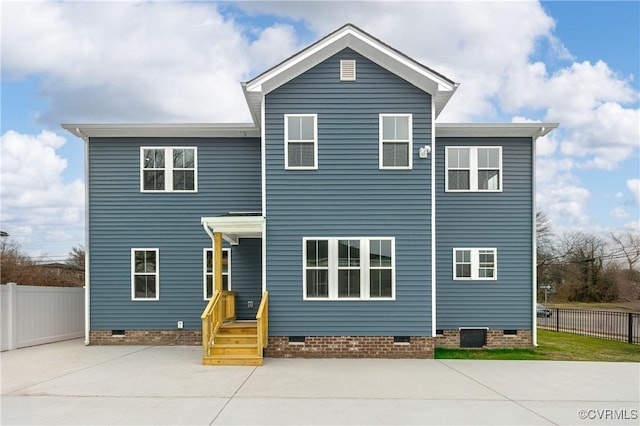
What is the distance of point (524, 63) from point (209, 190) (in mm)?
12274

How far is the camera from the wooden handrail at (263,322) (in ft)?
33.2

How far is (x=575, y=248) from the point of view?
1640 inches

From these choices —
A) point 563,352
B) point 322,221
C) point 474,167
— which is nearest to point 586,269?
point 563,352

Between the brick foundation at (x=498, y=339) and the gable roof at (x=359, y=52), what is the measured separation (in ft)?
20.1

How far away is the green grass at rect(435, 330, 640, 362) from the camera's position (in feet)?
37.9

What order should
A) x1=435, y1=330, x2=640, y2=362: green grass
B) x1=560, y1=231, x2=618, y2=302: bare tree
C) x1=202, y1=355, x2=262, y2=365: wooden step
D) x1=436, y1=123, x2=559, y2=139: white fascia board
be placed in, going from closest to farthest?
x1=202, y1=355, x2=262, y2=365: wooden step < x1=435, y1=330, x2=640, y2=362: green grass < x1=436, y1=123, x2=559, y2=139: white fascia board < x1=560, y1=231, x2=618, y2=302: bare tree

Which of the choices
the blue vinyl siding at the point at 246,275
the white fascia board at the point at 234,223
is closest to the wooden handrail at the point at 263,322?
the white fascia board at the point at 234,223

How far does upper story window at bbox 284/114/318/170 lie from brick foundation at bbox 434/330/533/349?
18.8 ft

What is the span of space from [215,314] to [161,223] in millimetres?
3416

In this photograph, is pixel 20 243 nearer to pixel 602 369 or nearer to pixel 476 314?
pixel 476 314

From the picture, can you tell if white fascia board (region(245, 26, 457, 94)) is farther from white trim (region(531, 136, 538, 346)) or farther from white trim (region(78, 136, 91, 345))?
white trim (region(78, 136, 91, 345))

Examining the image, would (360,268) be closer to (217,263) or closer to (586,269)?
(217,263)

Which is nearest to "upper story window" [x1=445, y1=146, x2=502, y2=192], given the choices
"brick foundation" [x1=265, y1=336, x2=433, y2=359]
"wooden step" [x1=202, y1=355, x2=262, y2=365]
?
"brick foundation" [x1=265, y1=336, x2=433, y2=359]

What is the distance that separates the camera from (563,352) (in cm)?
1237
